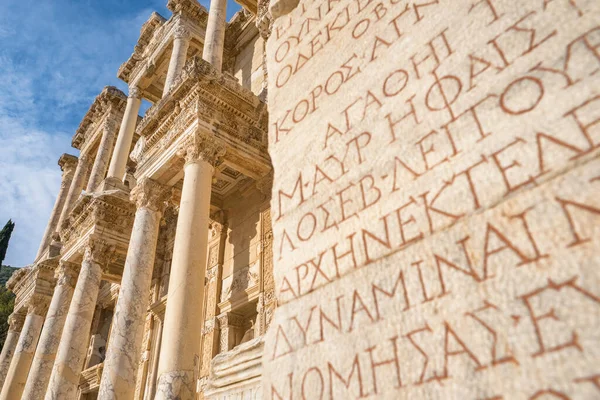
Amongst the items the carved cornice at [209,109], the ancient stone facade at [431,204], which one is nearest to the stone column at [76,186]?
the carved cornice at [209,109]

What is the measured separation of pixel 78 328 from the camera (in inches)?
416

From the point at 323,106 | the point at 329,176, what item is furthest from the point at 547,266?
the point at 323,106

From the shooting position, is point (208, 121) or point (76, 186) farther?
point (76, 186)

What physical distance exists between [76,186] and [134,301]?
13165 millimetres

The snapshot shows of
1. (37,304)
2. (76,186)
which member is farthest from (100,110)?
(37,304)

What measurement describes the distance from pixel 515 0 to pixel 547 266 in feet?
3.82

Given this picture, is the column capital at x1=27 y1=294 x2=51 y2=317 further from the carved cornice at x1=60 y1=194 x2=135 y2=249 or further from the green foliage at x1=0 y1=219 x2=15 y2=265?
the green foliage at x1=0 y1=219 x2=15 y2=265

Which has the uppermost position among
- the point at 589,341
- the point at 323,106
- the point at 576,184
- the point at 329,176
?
the point at 323,106

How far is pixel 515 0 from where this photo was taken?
1.78 meters

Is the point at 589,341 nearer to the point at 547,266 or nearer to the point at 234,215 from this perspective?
the point at 547,266

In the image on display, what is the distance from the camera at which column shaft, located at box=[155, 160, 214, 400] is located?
246 inches

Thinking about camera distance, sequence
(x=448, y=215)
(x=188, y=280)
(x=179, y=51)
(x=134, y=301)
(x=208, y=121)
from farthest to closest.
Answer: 1. (x=179, y=51)
2. (x=208, y=121)
3. (x=134, y=301)
4. (x=188, y=280)
5. (x=448, y=215)

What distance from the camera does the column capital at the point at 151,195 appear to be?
970cm

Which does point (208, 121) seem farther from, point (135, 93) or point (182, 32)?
point (135, 93)
